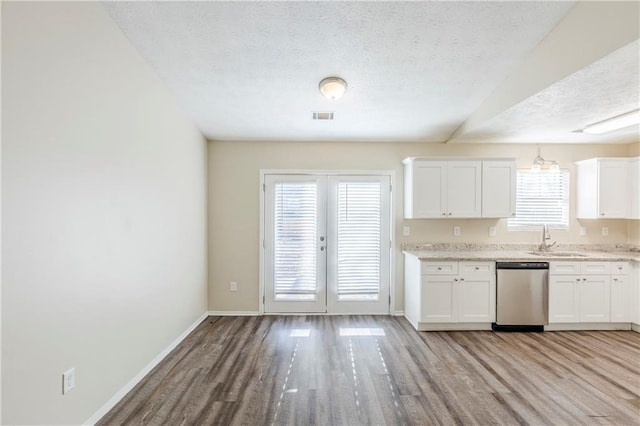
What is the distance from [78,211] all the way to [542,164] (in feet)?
16.6

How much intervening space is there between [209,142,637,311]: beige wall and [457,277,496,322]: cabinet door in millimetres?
779

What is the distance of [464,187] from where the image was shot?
4086mm

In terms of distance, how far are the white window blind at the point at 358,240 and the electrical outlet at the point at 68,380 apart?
303 centimetres

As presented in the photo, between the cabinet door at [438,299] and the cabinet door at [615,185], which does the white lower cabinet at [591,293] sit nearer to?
the cabinet door at [615,185]

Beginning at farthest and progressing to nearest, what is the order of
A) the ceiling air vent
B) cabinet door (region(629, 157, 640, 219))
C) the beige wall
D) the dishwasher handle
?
the beige wall
cabinet door (region(629, 157, 640, 219))
the dishwasher handle
the ceiling air vent

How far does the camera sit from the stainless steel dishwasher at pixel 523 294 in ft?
12.4

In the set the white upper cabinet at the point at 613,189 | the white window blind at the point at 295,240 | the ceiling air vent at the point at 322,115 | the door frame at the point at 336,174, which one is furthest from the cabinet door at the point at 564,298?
the ceiling air vent at the point at 322,115

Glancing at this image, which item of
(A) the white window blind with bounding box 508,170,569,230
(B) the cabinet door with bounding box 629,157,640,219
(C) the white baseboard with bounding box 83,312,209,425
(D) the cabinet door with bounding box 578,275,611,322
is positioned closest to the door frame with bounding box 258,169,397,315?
(C) the white baseboard with bounding box 83,312,209,425

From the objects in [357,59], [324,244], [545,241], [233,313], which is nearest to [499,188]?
[545,241]

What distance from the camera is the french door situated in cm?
438

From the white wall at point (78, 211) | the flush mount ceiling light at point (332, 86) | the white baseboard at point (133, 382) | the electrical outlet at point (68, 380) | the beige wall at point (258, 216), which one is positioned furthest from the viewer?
the beige wall at point (258, 216)

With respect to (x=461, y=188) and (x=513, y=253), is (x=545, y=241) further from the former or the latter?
(x=461, y=188)

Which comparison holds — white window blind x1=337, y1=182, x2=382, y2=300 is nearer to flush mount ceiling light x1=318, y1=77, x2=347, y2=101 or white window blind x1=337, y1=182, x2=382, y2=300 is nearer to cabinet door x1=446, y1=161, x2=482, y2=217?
cabinet door x1=446, y1=161, x2=482, y2=217

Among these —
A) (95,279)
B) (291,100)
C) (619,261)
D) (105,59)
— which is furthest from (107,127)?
(619,261)
